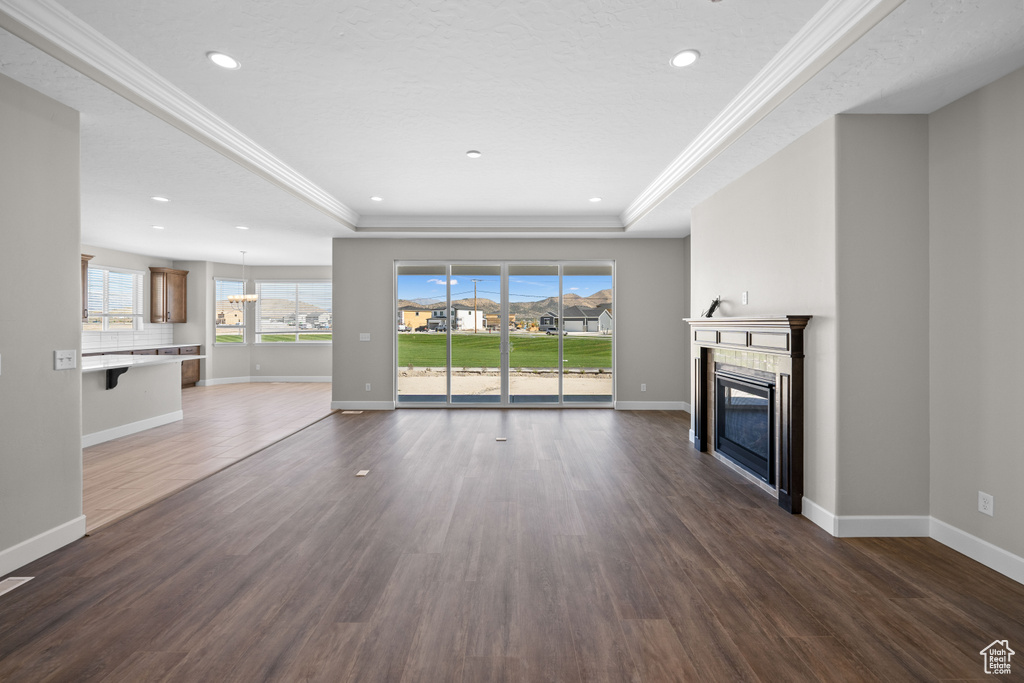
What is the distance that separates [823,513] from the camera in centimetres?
306

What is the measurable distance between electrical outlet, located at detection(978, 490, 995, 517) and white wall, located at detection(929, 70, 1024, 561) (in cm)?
3

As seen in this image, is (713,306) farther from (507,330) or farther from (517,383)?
(517,383)

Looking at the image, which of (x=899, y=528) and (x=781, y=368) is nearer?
(x=899, y=528)

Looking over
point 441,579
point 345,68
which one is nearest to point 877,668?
point 441,579

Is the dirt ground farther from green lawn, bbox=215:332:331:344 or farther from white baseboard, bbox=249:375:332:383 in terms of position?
green lawn, bbox=215:332:331:344

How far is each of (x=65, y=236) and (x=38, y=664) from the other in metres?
2.33

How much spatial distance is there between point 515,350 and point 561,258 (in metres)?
1.60

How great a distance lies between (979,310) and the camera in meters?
2.62

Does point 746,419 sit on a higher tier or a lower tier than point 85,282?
lower

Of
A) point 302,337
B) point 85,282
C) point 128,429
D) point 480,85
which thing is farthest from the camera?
point 302,337

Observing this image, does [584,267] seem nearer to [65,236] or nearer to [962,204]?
[962,204]

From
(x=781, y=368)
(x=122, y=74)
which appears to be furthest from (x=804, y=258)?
(x=122, y=74)

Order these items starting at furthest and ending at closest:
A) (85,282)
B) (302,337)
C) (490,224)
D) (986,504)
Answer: (302,337), (85,282), (490,224), (986,504)

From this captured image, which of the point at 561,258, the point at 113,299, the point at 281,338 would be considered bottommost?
the point at 281,338
